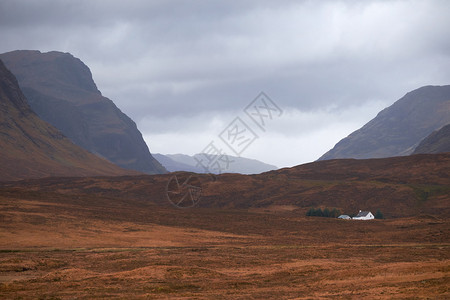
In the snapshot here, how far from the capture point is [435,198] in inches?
3351

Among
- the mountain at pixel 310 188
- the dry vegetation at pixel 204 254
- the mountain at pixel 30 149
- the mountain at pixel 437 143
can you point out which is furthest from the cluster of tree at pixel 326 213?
the mountain at pixel 437 143

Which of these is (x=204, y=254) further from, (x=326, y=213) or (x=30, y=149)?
(x=30, y=149)

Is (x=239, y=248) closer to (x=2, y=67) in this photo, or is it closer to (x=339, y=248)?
(x=339, y=248)

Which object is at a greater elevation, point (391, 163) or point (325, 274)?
point (391, 163)

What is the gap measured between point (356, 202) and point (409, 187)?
11.4 meters

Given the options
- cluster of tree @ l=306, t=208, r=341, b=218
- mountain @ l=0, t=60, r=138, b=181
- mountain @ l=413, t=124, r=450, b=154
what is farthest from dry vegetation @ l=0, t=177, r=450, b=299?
mountain @ l=413, t=124, r=450, b=154

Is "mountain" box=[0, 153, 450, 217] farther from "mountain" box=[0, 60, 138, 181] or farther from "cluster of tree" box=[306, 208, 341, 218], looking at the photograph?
"mountain" box=[0, 60, 138, 181]

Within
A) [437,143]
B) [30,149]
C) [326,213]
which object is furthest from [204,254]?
[437,143]

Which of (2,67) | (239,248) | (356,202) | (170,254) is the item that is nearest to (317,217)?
(356,202)

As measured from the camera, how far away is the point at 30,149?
15900 cm

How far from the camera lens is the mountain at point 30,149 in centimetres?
14638

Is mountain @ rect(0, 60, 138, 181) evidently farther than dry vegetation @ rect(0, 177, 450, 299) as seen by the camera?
Yes

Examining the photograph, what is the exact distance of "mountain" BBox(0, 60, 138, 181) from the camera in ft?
480

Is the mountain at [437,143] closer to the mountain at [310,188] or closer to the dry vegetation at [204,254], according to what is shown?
the mountain at [310,188]
